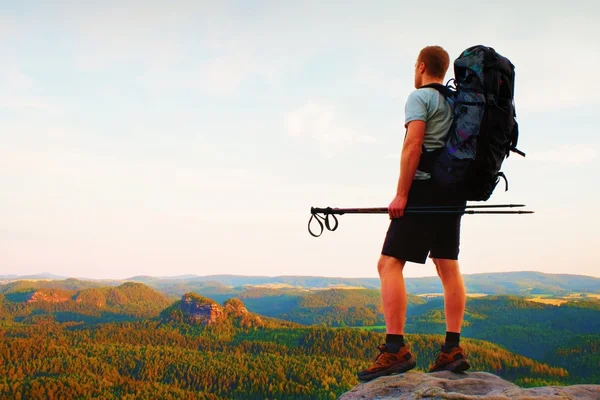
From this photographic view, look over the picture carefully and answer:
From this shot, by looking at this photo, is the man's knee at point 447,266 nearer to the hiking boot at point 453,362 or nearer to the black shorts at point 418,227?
the black shorts at point 418,227

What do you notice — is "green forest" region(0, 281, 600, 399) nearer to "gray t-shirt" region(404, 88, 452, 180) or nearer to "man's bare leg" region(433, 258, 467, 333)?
"man's bare leg" region(433, 258, 467, 333)

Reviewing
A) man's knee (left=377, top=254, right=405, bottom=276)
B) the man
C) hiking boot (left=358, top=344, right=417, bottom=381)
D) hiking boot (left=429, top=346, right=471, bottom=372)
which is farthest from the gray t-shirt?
hiking boot (left=429, top=346, right=471, bottom=372)

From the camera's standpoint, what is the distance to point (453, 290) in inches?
280

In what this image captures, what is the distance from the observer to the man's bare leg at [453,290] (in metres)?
7.08

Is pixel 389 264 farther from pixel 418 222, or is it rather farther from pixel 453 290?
pixel 453 290

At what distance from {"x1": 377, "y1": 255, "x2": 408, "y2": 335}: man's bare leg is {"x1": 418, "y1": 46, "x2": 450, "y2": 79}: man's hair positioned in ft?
8.49

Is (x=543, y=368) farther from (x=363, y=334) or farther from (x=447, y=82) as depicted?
(x=447, y=82)

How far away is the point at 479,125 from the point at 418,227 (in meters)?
1.50

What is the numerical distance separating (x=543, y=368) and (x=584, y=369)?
778 inches

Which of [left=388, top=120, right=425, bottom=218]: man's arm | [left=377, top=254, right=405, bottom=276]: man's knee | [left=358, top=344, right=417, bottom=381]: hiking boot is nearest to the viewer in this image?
[left=388, top=120, right=425, bottom=218]: man's arm

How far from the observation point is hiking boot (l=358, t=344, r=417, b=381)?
6887mm

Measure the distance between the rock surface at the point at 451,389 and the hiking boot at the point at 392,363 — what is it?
5.3 inches

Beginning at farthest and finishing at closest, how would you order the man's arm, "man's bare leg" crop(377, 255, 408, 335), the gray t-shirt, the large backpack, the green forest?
1. the green forest
2. "man's bare leg" crop(377, 255, 408, 335)
3. the gray t-shirt
4. the man's arm
5. the large backpack

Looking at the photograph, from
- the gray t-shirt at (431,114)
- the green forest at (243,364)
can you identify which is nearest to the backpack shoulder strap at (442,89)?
the gray t-shirt at (431,114)
